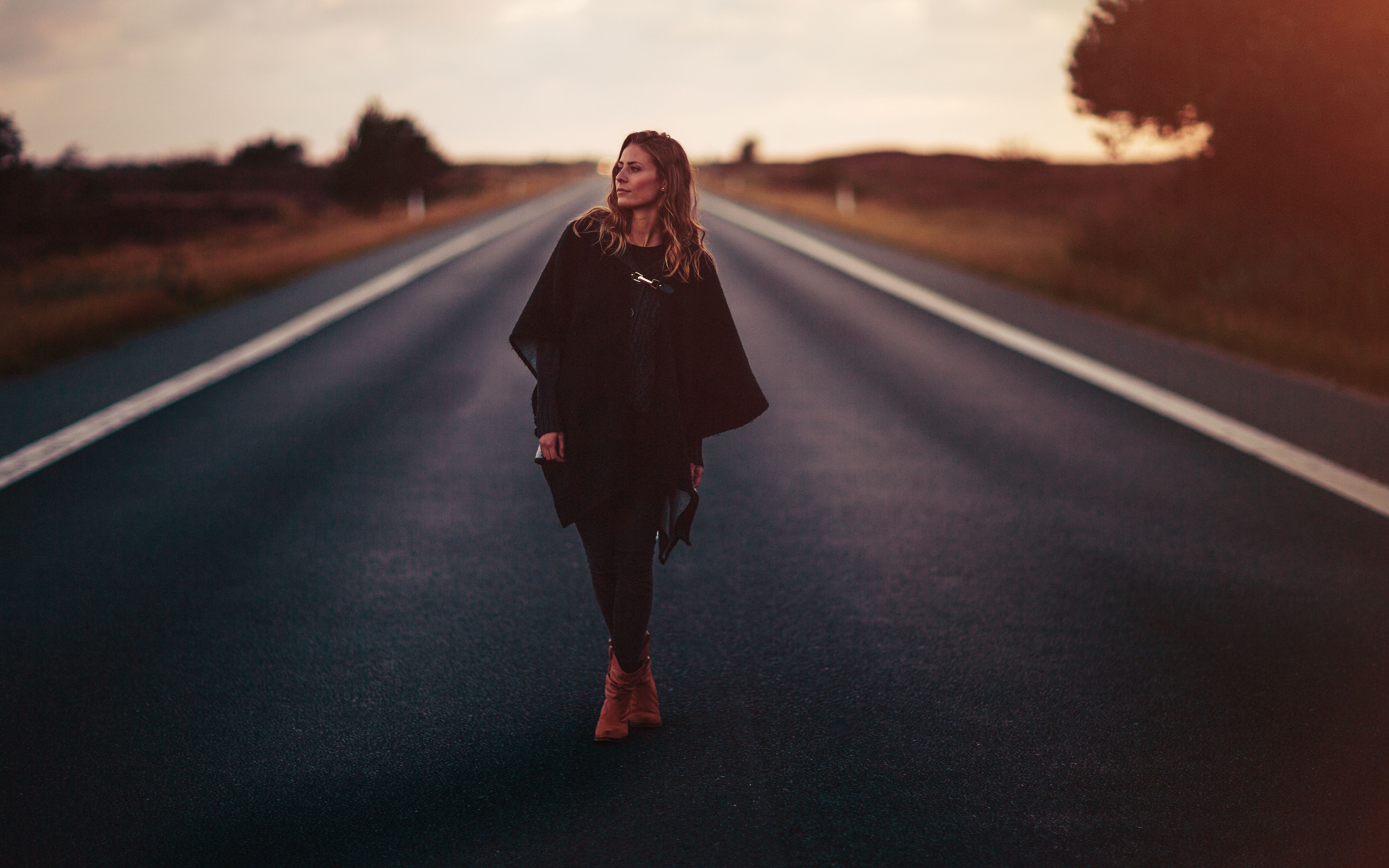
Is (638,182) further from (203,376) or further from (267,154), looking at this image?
(267,154)

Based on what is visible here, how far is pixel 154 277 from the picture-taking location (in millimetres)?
16375

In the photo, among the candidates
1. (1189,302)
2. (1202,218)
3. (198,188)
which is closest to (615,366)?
(1189,302)

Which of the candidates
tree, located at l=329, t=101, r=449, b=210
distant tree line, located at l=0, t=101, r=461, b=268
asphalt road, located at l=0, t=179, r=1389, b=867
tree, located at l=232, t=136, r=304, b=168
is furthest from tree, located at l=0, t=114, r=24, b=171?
tree, located at l=232, t=136, r=304, b=168

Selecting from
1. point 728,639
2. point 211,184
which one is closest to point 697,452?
point 728,639

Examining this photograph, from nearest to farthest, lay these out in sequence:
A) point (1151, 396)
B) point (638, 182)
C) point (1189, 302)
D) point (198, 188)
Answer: point (638, 182)
point (1151, 396)
point (1189, 302)
point (198, 188)

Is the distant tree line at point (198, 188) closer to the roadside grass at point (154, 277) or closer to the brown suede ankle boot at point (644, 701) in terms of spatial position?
the roadside grass at point (154, 277)

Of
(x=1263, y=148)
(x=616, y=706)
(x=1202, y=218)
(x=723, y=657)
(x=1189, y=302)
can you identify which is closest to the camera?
(x=616, y=706)

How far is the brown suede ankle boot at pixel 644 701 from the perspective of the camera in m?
2.97

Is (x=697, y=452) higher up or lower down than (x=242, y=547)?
higher up

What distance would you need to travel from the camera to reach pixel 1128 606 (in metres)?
3.86

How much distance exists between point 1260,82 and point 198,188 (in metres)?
67.6

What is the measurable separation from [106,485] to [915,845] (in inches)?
193

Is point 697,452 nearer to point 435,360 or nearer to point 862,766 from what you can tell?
point 862,766

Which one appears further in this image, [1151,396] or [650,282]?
[1151,396]
